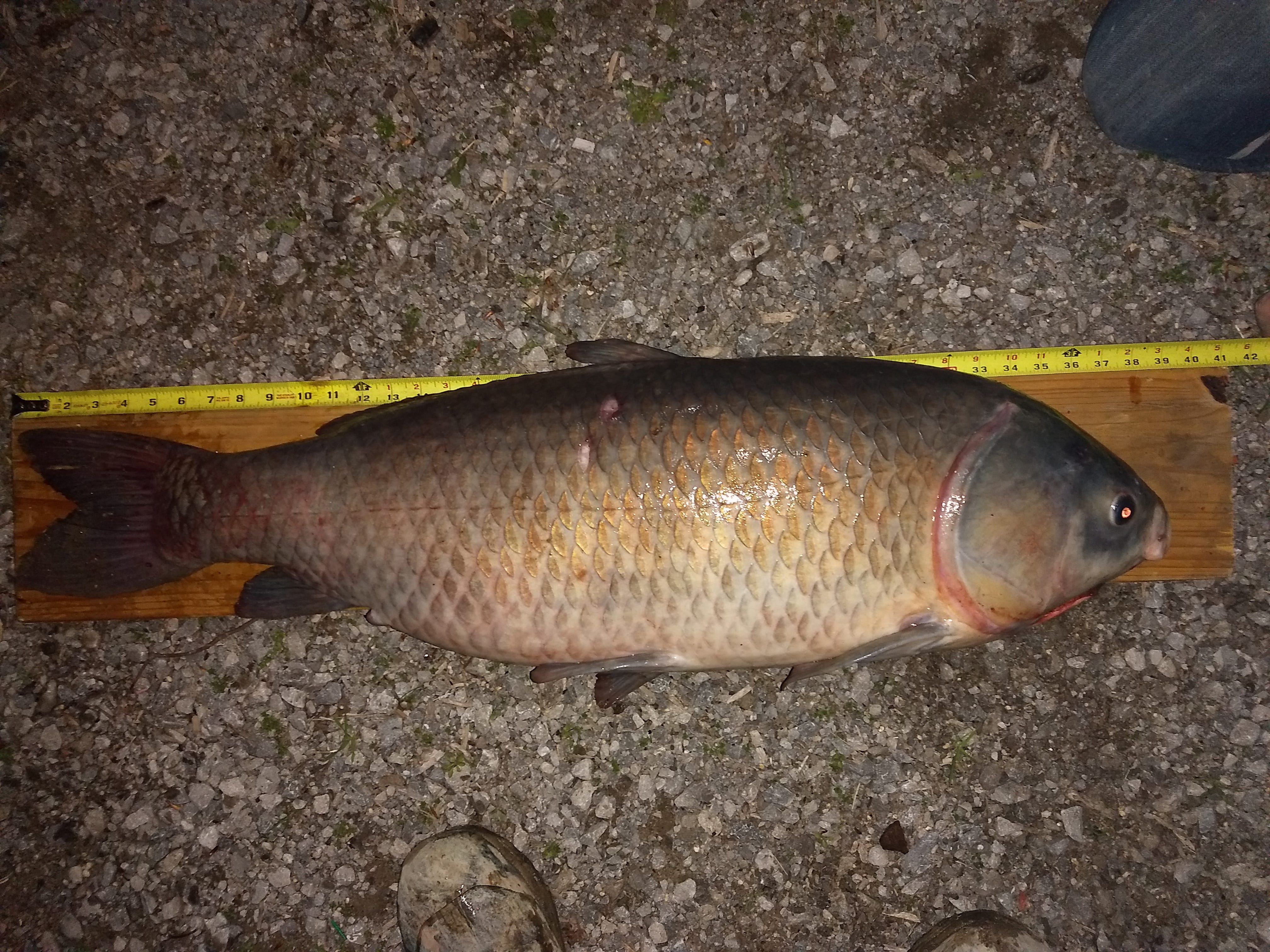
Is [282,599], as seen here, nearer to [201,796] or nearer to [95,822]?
[201,796]

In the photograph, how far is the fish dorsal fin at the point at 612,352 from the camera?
7.67ft

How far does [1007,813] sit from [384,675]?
6.76 ft

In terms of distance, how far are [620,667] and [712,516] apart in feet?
1.63

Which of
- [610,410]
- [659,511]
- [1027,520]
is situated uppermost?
[610,410]

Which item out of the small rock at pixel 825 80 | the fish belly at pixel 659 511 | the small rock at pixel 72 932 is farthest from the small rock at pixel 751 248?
the small rock at pixel 72 932

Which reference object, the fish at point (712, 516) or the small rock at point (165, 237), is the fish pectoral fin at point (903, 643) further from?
the small rock at point (165, 237)

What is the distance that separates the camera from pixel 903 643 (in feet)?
6.89

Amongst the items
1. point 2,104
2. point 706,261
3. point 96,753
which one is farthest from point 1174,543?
point 2,104

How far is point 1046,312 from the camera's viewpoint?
268 cm

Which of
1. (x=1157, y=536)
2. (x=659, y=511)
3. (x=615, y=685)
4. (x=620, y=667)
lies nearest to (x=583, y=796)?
(x=615, y=685)

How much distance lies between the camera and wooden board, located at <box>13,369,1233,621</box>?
2.52 metres

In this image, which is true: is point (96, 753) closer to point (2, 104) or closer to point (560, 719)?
point (560, 719)

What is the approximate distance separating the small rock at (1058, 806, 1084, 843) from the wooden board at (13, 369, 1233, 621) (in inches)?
30.4

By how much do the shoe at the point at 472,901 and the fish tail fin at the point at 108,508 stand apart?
1161 mm
